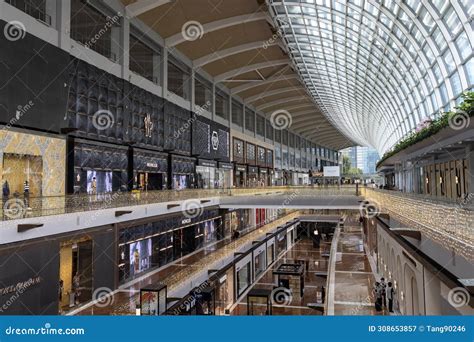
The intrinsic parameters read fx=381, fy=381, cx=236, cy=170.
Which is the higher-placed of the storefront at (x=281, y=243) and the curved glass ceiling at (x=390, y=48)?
the curved glass ceiling at (x=390, y=48)

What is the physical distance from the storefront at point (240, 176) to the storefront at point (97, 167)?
72.7 feet

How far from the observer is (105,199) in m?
16.6

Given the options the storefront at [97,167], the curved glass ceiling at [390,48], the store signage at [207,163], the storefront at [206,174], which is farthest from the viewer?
the store signage at [207,163]

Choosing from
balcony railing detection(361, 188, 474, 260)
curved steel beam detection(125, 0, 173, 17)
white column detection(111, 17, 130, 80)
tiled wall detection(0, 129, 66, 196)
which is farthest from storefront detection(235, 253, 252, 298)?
curved steel beam detection(125, 0, 173, 17)

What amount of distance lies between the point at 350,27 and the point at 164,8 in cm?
1241

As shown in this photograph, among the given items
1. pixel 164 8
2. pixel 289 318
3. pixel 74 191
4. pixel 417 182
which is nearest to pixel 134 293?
pixel 74 191

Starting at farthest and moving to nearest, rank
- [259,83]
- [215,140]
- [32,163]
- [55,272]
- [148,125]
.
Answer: [259,83] < [215,140] < [148,125] < [32,163] < [55,272]

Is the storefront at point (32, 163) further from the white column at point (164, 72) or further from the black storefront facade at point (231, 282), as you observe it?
the white column at point (164, 72)

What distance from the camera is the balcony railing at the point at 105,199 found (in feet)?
38.2

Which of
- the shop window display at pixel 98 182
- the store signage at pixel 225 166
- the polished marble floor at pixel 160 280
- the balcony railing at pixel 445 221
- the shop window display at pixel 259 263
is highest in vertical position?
the store signage at pixel 225 166

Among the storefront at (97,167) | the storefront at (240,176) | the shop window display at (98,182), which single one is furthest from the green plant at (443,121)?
the storefront at (240,176)

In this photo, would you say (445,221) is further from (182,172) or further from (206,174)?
(206,174)

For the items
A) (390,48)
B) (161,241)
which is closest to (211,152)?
(161,241)

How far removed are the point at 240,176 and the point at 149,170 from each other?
21.7 m
